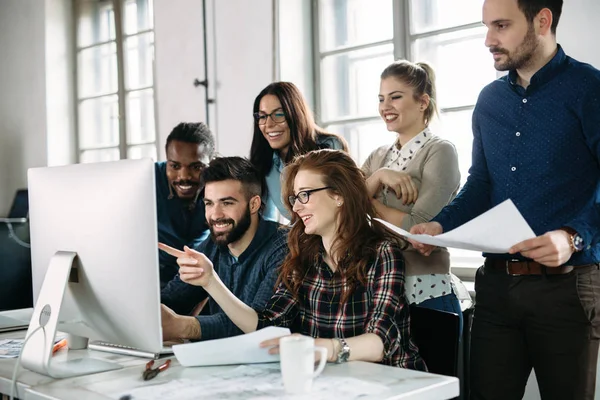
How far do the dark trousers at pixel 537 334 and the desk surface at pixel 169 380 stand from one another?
23.4 inches

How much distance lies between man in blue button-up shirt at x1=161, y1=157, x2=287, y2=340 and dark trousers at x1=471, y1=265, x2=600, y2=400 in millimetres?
599

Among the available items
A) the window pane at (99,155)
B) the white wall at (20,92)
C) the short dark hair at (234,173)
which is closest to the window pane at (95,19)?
the white wall at (20,92)

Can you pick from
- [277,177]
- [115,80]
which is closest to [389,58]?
[277,177]

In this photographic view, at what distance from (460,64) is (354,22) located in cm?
70

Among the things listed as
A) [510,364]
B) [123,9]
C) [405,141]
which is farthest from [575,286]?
[123,9]

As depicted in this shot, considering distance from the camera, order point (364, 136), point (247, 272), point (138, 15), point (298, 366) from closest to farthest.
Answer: point (298, 366), point (247, 272), point (364, 136), point (138, 15)

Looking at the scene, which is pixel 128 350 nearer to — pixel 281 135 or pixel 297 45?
pixel 281 135

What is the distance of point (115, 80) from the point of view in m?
4.78

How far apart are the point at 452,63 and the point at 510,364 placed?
182cm

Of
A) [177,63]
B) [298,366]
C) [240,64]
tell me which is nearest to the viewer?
[298,366]

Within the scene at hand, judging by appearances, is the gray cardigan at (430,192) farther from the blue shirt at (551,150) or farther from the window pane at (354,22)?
the window pane at (354,22)

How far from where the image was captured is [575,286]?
185 cm

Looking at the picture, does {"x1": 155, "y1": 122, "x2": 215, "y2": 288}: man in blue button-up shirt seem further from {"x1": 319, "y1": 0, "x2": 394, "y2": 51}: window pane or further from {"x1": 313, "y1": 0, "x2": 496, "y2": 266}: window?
{"x1": 319, "y1": 0, "x2": 394, "y2": 51}: window pane

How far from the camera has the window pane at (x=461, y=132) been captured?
3.34m
